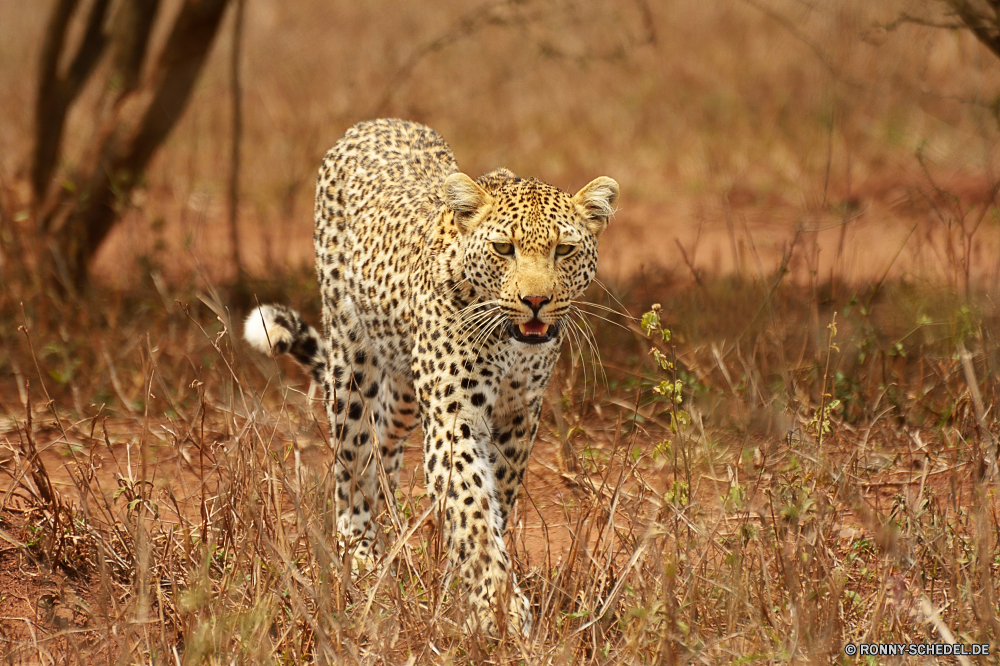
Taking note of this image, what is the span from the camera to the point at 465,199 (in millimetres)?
4379

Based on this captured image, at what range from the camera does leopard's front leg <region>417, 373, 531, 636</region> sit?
3.99 metres

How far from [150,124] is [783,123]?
7.81 meters

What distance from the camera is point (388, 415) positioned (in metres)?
5.50

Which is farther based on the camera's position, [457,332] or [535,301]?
[457,332]

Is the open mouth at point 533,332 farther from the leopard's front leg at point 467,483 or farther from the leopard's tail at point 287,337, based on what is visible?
the leopard's tail at point 287,337

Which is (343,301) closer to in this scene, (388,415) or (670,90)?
(388,415)

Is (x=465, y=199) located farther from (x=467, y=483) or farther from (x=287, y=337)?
(x=287, y=337)

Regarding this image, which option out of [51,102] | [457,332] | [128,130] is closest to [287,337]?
[457,332]

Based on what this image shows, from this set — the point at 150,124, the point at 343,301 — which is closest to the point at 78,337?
the point at 150,124

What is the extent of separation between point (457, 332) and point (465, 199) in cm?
Answer: 51

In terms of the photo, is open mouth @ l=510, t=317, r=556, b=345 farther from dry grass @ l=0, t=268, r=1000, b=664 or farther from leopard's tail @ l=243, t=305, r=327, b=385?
leopard's tail @ l=243, t=305, r=327, b=385

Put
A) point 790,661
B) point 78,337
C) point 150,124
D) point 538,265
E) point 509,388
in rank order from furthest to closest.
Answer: point 150,124 < point 78,337 < point 509,388 < point 538,265 < point 790,661

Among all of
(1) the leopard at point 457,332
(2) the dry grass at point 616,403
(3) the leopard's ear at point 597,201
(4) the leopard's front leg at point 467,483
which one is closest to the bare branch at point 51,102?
(2) the dry grass at point 616,403

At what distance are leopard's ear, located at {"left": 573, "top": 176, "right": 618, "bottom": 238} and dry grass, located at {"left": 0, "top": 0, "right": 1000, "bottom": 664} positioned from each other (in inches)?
24.3
